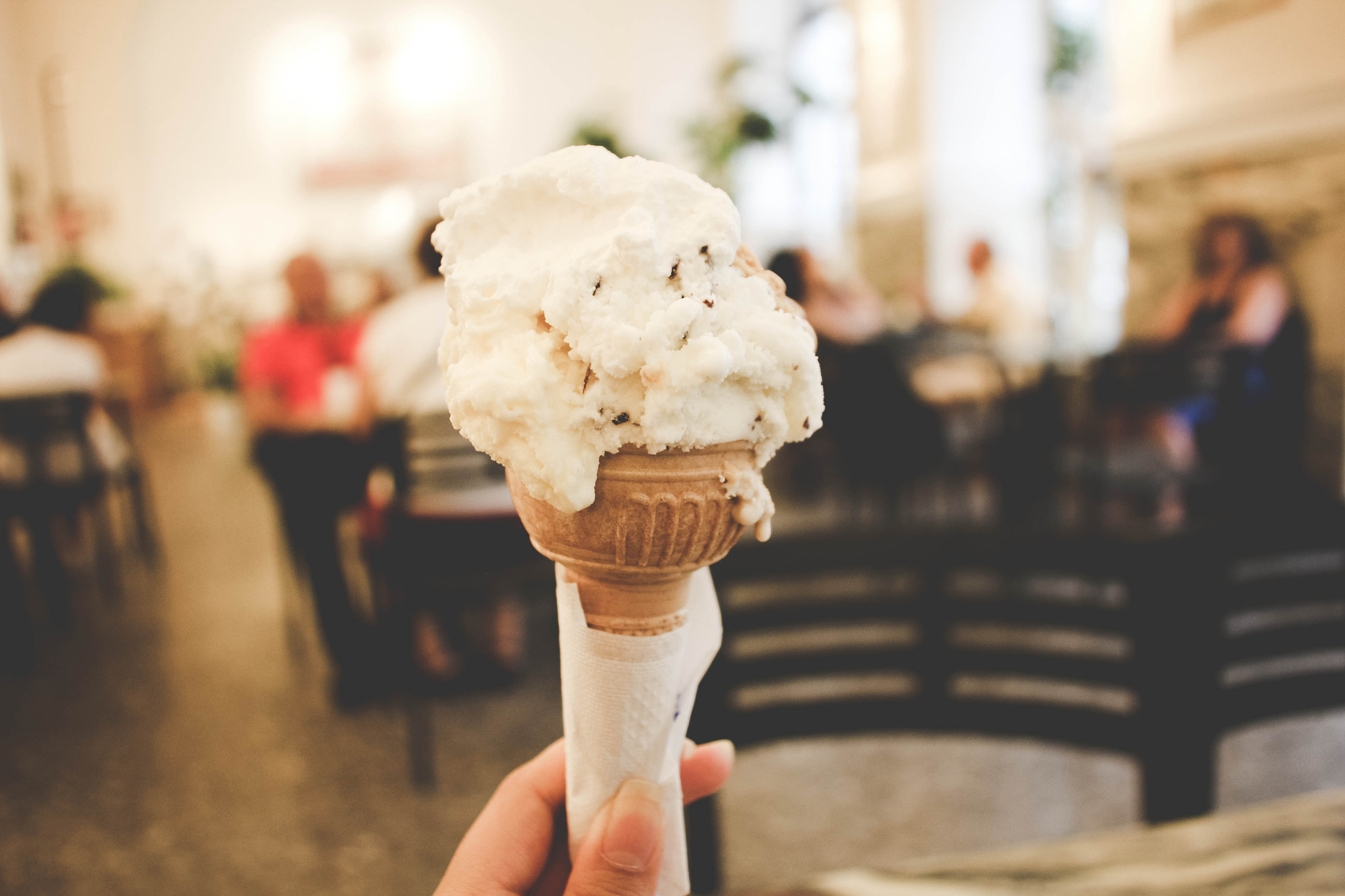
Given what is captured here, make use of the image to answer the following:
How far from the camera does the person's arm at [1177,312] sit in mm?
3828

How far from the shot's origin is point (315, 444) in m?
2.77

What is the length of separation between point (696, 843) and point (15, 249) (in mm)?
10962

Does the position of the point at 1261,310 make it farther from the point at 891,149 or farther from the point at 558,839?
the point at 891,149

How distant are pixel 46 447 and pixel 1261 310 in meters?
4.65

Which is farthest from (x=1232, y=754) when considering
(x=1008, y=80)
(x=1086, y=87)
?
(x=1008, y=80)

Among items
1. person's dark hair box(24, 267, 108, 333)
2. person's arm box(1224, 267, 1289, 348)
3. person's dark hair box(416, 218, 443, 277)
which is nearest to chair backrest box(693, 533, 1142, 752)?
person's dark hair box(416, 218, 443, 277)

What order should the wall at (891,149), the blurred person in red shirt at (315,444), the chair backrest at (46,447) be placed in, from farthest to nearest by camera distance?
the wall at (891,149), the chair backrest at (46,447), the blurred person in red shirt at (315,444)

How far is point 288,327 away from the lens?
315 cm

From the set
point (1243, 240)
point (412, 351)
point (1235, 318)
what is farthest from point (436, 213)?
point (1243, 240)

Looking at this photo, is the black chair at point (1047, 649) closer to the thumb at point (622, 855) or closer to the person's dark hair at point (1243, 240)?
the thumb at point (622, 855)

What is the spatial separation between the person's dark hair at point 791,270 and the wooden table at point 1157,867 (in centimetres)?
243

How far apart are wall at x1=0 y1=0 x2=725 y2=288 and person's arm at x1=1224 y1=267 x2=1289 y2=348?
738 cm

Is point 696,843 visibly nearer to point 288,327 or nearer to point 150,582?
point 288,327

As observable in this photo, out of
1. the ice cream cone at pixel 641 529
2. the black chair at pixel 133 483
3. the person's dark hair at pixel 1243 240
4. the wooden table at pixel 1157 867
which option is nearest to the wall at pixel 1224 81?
the person's dark hair at pixel 1243 240
